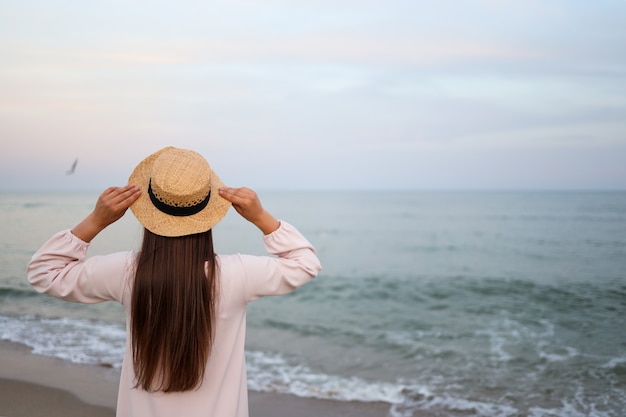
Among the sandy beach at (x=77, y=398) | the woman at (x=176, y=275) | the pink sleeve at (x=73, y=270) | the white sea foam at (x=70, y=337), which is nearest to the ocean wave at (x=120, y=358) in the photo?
the white sea foam at (x=70, y=337)

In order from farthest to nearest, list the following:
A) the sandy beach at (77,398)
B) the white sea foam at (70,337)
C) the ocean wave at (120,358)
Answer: the white sea foam at (70,337), the ocean wave at (120,358), the sandy beach at (77,398)

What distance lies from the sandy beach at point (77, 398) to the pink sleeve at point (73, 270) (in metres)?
3.23

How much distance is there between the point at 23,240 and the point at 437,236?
1683 centimetres

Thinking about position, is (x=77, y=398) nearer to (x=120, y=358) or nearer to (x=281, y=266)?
(x=120, y=358)

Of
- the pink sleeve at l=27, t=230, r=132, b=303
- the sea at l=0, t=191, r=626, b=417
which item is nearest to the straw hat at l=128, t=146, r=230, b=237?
the pink sleeve at l=27, t=230, r=132, b=303

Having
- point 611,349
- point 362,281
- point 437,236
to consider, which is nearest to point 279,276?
point 611,349

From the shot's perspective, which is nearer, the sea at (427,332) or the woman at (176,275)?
the woman at (176,275)

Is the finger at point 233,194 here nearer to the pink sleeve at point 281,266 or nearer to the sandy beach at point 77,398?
the pink sleeve at point 281,266

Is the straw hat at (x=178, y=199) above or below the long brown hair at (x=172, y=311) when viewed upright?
above

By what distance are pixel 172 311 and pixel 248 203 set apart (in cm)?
40

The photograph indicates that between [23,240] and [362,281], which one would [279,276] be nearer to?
[362,281]

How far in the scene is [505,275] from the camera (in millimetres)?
13922

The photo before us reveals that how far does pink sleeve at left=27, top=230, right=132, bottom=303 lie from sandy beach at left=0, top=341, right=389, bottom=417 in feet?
10.6

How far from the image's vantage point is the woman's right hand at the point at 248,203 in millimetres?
1633
